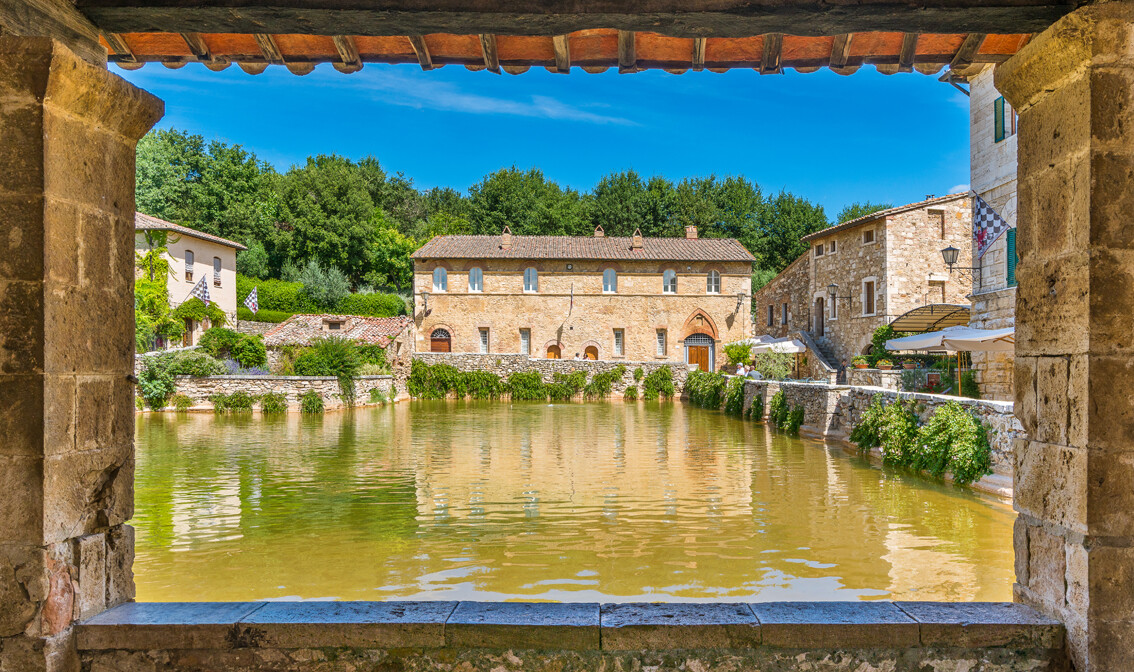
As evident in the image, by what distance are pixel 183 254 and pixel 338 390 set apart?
14.2 metres

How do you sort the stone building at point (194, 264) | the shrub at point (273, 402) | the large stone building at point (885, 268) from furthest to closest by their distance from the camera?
the stone building at point (194, 264) < the large stone building at point (885, 268) < the shrub at point (273, 402)

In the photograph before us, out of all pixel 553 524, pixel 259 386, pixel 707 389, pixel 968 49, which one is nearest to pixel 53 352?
pixel 968 49

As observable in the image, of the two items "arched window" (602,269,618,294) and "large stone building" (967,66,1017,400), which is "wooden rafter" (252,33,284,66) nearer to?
"large stone building" (967,66,1017,400)

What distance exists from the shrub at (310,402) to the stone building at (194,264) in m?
11.8

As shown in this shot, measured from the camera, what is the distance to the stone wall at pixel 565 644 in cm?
251

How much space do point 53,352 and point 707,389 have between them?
2400 cm

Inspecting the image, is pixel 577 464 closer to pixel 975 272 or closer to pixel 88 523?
pixel 88 523

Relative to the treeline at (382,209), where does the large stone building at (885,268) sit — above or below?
below

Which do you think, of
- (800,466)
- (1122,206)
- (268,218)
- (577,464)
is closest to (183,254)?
(268,218)

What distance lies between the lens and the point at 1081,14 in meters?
2.52

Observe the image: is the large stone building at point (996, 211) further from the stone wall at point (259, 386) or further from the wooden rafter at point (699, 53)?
the stone wall at point (259, 386)

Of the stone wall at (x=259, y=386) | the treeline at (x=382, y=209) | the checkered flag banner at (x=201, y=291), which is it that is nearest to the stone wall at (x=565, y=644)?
the stone wall at (x=259, y=386)

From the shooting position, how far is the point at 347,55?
3.13m

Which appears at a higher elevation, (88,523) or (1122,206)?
(1122,206)
